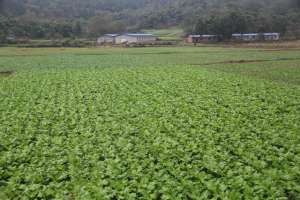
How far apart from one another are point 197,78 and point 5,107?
1206 cm

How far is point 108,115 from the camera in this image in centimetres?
1402

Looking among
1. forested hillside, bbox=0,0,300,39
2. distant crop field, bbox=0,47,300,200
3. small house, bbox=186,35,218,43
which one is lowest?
distant crop field, bbox=0,47,300,200

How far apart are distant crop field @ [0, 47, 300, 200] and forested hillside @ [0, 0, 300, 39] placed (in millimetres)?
41171

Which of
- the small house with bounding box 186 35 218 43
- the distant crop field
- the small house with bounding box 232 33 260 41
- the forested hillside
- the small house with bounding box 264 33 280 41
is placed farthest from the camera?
the small house with bounding box 264 33 280 41

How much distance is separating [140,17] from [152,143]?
468ft

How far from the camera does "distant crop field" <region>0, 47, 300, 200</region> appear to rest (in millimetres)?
7562

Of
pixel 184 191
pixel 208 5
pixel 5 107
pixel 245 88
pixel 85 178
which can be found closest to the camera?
pixel 184 191

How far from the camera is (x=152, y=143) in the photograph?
10.5 metres

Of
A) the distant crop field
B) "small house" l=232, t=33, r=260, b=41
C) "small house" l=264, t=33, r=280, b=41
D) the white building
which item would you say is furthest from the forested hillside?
the distant crop field

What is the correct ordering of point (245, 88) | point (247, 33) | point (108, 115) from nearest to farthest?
point (108, 115), point (245, 88), point (247, 33)

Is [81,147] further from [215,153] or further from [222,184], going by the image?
[222,184]

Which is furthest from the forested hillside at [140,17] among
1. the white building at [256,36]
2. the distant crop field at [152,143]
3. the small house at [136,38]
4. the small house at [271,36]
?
the distant crop field at [152,143]

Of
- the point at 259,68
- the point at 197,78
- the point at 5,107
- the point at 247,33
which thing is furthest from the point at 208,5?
the point at 5,107

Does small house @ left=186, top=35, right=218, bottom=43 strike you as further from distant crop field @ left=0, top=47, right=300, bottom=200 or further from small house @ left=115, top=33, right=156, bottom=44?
distant crop field @ left=0, top=47, right=300, bottom=200
